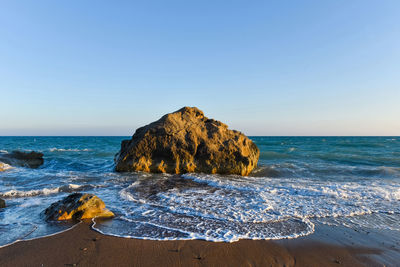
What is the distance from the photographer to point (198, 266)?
2754mm

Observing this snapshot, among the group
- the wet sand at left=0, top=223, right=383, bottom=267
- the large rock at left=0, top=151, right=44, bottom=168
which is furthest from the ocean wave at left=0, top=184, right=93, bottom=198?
the large rock at left=0, top=151, right=44, bottom=168

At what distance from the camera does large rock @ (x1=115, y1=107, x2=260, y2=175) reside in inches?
381

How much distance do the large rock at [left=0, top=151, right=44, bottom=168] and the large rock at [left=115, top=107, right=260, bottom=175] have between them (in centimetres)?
658

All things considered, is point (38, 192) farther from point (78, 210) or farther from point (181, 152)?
point (181, 152)

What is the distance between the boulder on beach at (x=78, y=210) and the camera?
413 centimetres

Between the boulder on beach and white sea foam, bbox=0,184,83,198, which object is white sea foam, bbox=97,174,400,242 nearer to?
the boulder on beach

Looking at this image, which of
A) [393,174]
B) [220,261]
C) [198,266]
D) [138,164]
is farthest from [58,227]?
[393,174]

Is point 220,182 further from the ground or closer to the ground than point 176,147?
closer to the ground

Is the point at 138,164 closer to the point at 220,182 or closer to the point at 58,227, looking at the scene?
the point at 220,182

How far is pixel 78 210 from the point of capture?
13.8ft

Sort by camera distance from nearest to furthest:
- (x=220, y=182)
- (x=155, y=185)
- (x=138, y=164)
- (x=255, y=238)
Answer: (x=255, y=238)
(x=155, y=185)
(x=220, y=182)
(x=138, y=164)

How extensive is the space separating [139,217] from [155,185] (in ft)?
9.87

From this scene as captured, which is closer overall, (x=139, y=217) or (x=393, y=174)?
(x=139, y=217)

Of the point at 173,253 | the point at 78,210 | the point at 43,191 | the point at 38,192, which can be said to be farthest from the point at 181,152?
the point at 173,253
